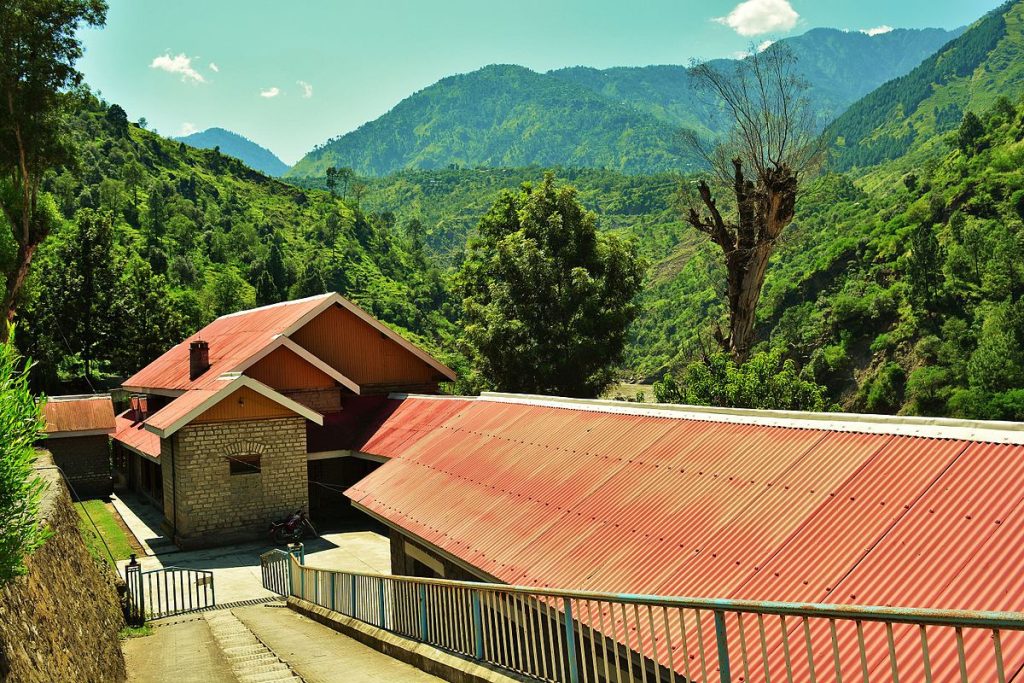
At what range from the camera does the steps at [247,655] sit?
9.11 metres

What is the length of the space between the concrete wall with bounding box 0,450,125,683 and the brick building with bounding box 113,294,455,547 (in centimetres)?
976

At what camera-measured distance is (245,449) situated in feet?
75.1

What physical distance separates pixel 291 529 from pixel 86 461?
41.3 ft

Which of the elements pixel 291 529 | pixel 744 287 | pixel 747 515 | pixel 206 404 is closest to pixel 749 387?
pixel 744 287

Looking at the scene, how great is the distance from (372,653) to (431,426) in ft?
34.8

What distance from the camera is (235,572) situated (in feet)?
66.3

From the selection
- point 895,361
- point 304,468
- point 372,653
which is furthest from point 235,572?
point 895,361

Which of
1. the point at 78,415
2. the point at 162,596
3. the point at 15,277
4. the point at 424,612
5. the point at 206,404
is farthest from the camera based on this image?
the point at 15,277

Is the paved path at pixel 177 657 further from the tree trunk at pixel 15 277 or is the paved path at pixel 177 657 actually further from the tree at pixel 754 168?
the tree trunk at pixel 15 277

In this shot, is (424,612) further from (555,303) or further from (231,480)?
(555,303)

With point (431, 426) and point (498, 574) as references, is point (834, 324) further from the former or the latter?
point (498, 574)

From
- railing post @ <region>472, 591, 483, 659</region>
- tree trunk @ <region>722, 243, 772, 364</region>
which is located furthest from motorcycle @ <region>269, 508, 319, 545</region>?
railing post @ <region>472, 591, 483, 659</region>

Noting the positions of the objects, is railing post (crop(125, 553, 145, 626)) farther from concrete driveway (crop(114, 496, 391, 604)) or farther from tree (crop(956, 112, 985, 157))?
tree (crop(956, 112, 985, 157))

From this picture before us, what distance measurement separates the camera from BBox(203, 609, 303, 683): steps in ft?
29.9
